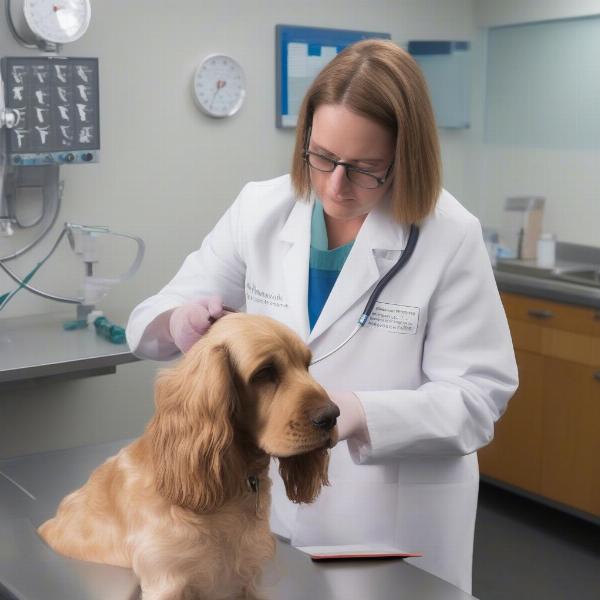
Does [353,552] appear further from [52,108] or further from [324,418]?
[52,108]

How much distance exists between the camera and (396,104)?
59.5 inches

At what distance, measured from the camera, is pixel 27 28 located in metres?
3.03

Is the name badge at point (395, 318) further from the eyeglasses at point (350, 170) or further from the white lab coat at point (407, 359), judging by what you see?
the eyeglasses at point (350, 170)

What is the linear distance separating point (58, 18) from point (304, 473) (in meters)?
2.15

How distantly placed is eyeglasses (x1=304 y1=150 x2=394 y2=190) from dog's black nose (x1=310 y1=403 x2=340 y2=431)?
1.58 ft

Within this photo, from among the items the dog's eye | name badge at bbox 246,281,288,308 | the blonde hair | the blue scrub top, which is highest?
the blonde hair

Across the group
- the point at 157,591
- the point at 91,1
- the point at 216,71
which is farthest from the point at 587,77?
the point at 157,591

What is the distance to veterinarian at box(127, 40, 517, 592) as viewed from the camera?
1.53 metres

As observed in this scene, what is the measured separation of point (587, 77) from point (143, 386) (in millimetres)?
2272

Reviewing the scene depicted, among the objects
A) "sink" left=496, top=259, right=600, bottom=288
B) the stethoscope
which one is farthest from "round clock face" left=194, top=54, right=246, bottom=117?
the stethoscope

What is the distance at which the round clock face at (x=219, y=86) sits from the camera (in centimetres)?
354

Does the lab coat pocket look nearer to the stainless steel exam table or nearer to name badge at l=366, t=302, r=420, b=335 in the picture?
the stainless steel exam table

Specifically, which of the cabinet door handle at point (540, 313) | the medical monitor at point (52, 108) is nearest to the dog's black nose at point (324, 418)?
the medical monitor at point (52, 108)

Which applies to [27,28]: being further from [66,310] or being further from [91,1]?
[66,310]
